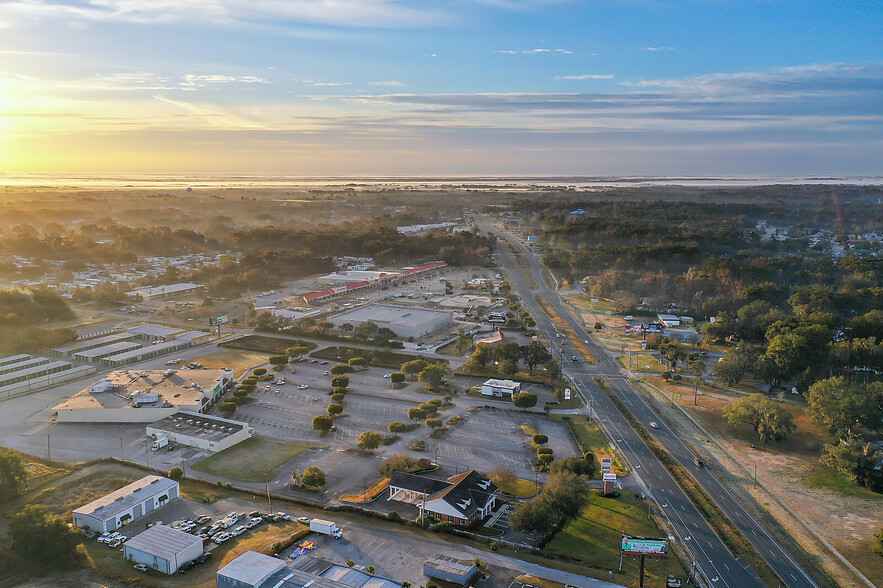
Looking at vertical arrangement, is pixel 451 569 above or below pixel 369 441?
below

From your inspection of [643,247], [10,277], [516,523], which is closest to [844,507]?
[516,523]

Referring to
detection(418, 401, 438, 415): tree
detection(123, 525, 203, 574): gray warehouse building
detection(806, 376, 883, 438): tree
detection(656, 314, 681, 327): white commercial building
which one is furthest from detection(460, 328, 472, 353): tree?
detection(123, 525, 203, 574): gray warehouse building

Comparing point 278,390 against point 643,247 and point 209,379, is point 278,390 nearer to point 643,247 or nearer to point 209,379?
point 209,379

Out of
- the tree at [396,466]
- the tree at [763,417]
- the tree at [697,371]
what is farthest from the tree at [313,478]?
the tree at [697,371]

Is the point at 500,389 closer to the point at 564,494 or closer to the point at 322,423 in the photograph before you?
the point at 322,423

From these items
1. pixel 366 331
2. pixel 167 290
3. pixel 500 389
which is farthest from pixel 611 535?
pixel 167 290

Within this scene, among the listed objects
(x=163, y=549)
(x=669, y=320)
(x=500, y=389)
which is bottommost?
(x=163, y=549)

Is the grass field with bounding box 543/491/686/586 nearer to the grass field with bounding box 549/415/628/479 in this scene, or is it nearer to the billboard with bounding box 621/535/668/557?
the billboard with bounding box 621/535/668/557

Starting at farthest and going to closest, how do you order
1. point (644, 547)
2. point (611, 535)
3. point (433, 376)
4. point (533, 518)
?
point (433, 376)
point (611, 535)
point (533, 518)
point (644, 547)
